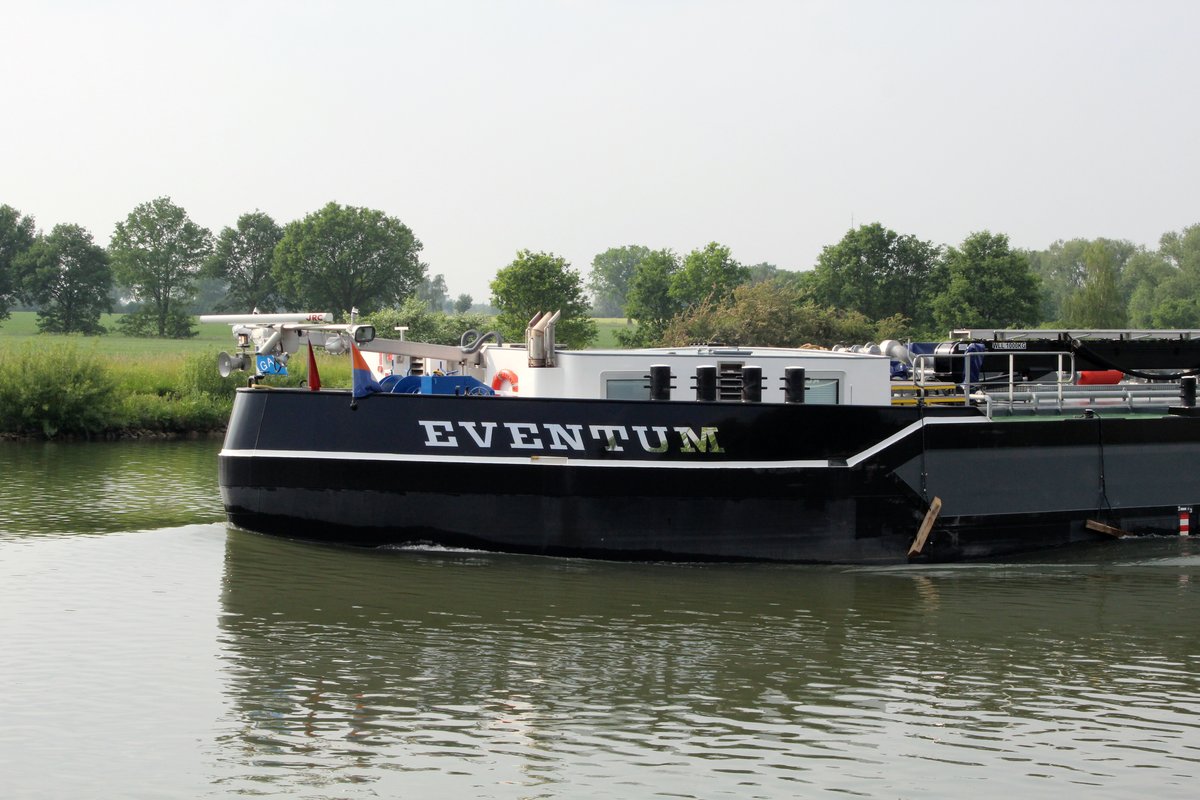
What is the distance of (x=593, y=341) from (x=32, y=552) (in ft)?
122

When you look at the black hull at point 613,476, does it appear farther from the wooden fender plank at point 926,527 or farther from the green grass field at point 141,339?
the green grass field at point 141,339

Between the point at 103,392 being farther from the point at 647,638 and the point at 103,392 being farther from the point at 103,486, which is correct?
the point at 647,638

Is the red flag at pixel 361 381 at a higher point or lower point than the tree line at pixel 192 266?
lower

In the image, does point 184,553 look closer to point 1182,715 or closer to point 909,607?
point 909,607

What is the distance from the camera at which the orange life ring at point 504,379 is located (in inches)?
604

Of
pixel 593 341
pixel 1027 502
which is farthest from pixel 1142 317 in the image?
pixel 1027 502

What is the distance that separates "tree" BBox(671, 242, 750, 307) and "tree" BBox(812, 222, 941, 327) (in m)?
6.35

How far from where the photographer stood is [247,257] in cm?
8775

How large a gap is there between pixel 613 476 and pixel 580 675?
370 cm

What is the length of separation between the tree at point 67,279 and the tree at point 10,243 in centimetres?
105

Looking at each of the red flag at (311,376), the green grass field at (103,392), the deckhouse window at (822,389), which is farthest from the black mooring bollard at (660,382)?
the green grass field at (103,392)

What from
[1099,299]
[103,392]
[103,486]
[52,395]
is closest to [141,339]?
[103,392]

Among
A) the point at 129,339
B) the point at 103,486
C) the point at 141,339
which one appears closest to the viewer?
the point at 103,486

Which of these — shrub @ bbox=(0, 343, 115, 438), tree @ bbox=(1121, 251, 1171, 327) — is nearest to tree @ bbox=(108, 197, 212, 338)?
shrub @ bbox=(0, 343, 115, 438)
